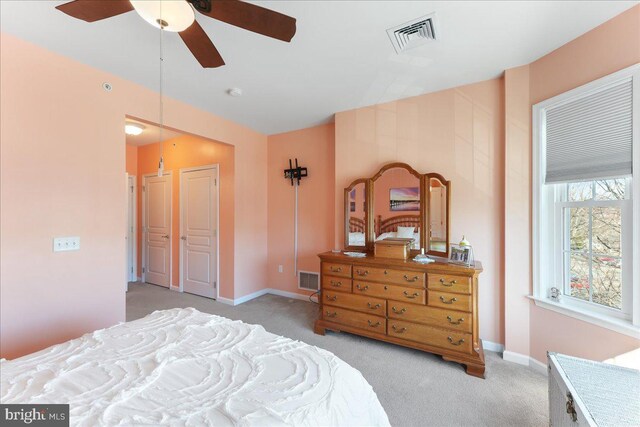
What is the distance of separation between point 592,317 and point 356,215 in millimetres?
2123

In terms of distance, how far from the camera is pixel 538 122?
7.20 ft

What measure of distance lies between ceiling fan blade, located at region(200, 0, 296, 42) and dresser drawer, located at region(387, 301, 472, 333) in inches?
90.2

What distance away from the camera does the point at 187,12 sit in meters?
1.24

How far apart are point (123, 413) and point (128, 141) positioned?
499cm

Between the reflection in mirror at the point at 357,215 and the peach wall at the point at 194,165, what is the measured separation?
1.80 meters

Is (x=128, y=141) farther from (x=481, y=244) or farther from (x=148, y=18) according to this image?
(x=481, y=244)

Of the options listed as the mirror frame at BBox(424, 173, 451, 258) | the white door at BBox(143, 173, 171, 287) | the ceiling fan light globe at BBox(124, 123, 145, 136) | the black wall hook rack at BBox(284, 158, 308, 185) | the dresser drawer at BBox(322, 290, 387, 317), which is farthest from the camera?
the white door at BBox(143, 173, 171, 287)

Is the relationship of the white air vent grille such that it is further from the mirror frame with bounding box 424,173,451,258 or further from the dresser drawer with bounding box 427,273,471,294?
the dresser drawer with bounding box 427,273,471,294

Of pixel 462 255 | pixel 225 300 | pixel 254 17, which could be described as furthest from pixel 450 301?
pixel 225 300

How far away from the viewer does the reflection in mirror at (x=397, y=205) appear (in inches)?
110

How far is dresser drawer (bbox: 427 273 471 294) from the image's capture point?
213 cm

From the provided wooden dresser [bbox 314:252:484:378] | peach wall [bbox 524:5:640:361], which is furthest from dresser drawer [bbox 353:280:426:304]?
peach wall [bbox 524:5:640:361]

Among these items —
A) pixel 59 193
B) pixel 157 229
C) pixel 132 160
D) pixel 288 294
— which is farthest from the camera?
pixel 132 160

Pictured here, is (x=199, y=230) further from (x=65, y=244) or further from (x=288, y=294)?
(x=65, y=244)
